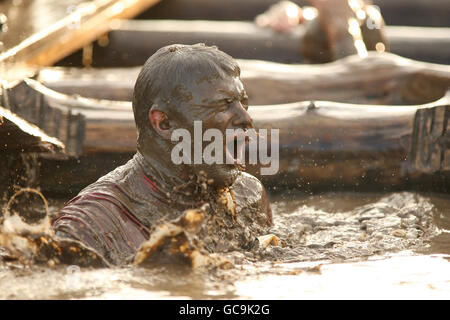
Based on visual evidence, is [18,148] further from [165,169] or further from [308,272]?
[308,272]

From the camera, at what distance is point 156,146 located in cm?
425

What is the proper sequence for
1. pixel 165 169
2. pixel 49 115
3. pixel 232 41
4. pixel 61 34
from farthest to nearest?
pixel 232 41
pixel 61 34
pixel 49 115
pixel 165 169

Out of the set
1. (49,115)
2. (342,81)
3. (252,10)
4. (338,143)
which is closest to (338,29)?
(342,81)

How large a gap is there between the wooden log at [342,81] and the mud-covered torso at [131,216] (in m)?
3.47

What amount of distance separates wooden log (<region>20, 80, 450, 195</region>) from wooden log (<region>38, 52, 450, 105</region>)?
139 centimetres

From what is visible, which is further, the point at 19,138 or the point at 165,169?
the point at 19,138

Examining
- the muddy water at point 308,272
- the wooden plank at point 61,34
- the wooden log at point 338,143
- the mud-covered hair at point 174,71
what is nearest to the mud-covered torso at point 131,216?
the muddy water at point 308,272

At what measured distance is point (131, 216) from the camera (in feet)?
13.7

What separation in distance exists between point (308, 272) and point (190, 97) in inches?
40.5

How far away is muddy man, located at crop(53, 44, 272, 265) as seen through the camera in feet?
13.4

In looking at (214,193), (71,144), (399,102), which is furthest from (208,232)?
(399,102)

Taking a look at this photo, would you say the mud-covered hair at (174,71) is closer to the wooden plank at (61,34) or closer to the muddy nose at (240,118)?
the muddy nose at (240,118)

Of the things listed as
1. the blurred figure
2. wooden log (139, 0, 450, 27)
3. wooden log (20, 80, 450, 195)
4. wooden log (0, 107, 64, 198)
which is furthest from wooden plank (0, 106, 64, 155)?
wooden log (139, 0, 450, 27)

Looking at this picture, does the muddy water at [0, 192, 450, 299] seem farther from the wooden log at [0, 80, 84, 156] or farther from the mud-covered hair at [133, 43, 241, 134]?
the wooden log at [0, 80, 84, 156]
